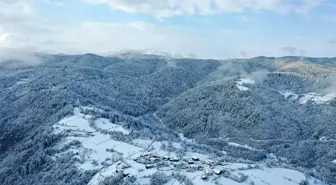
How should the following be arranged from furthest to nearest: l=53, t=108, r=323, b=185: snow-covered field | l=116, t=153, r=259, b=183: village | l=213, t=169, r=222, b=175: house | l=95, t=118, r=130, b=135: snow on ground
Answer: l=95, t=118, r=130, b=135: snow on ground < l=53, t=108, r=323, b=185: snow-covered field < l=116, t=153, r=259, b=183: village < l=213, t=169, r=222, b=175: house

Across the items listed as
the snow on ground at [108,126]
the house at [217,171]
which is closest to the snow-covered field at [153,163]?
the house at [217,171]

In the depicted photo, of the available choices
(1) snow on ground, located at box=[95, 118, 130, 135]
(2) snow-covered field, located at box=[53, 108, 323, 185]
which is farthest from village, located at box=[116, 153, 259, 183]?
(1) snow on ground, located at box=[95, 118, 130, 135]

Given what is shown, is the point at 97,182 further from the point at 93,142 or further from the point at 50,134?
the point at 50,134

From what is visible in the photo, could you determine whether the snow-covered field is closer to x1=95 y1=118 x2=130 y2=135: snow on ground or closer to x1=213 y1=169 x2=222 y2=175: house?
x1=213 y1=169 x2=222 y2=175: house

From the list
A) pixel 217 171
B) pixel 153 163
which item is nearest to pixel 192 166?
pixel 217 171

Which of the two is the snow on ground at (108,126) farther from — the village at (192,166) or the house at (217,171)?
the house at (217,171)

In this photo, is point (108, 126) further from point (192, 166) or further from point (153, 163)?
point (192, 166)
